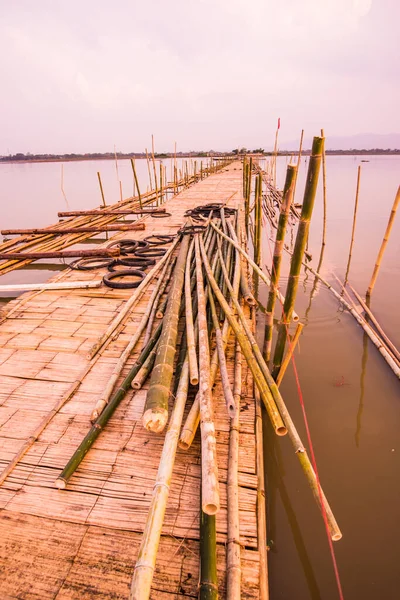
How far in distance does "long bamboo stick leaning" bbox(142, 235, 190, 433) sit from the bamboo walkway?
0.41m

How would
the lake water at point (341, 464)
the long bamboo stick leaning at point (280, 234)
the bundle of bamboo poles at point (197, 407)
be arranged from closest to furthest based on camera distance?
the bundle of bamboo poles at point (197, 407), the lake water at point (341, 464), the long bamboo stick leaning at point (280, 234)

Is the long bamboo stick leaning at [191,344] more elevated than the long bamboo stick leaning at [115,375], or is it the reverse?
the long bamboo stick leaning at [191,344]

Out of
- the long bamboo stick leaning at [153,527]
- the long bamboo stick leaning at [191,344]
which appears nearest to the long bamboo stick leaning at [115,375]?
the long bamboo stick leaning at [191,344]

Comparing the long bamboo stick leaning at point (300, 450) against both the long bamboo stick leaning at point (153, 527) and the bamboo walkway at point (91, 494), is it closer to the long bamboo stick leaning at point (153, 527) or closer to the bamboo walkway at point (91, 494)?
the bamboo walkway at point (91, 494)

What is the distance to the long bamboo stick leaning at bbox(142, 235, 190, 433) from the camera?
2.28m

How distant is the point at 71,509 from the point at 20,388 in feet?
5.20

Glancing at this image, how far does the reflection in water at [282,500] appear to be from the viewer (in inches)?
99.5

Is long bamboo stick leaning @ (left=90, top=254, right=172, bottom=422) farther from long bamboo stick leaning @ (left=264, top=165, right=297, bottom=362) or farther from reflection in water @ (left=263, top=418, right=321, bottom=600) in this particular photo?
reflection in water @ (left=263, top=418, right=321, bottom=600)

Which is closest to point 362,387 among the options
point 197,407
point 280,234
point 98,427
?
point 280,234

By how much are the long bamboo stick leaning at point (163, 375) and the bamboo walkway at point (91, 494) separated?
0.41 m

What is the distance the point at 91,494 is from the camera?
2203 millimetres

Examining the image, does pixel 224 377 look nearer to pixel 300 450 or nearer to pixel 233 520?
pixel 300 450

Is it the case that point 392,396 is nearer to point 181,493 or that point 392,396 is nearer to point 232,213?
point 181,493

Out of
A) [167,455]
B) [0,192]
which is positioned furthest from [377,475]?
[0,192]
